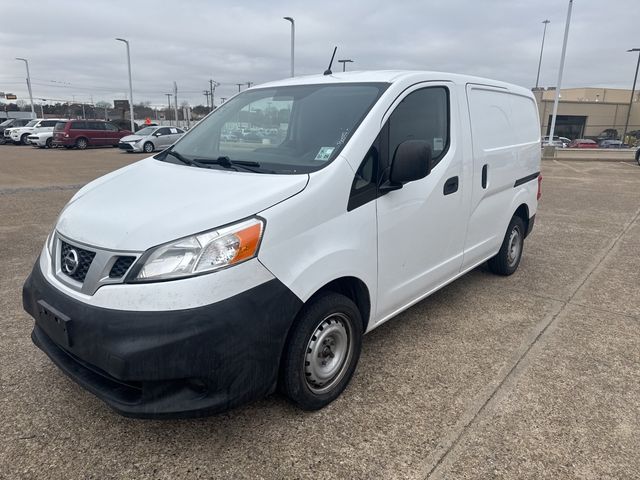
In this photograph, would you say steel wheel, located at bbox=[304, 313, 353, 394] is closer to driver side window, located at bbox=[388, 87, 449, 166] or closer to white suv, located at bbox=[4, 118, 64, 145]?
driver side window, located at bbox=[388, 87, 449, 166]

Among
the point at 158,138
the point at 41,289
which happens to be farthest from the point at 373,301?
the point at 158,138

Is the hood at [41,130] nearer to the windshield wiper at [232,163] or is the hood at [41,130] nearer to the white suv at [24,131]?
the white suv at [24,131]

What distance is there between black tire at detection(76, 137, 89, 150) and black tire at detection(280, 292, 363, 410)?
2734 cm

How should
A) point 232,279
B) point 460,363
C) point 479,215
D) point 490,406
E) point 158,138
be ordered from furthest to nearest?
point 158,138 < point 479,215 < point 460,363 < point 490,406 < point 232,279

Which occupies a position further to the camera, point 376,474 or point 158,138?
point 158,138

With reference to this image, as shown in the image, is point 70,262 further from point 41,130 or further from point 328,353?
point 41,130

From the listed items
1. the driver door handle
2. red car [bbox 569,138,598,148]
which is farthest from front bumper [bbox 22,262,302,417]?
red car [bbox 569,138,598,148]

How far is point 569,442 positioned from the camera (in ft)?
8.15

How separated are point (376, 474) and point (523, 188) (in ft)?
12.0

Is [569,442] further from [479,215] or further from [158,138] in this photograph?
[158,138]

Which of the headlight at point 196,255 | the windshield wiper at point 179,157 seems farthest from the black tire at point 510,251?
the headlight at point 196,255

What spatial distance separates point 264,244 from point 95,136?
1101 inches

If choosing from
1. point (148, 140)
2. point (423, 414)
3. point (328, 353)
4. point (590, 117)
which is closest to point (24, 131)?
point (148, 140)

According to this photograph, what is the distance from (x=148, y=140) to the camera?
78.0ft
